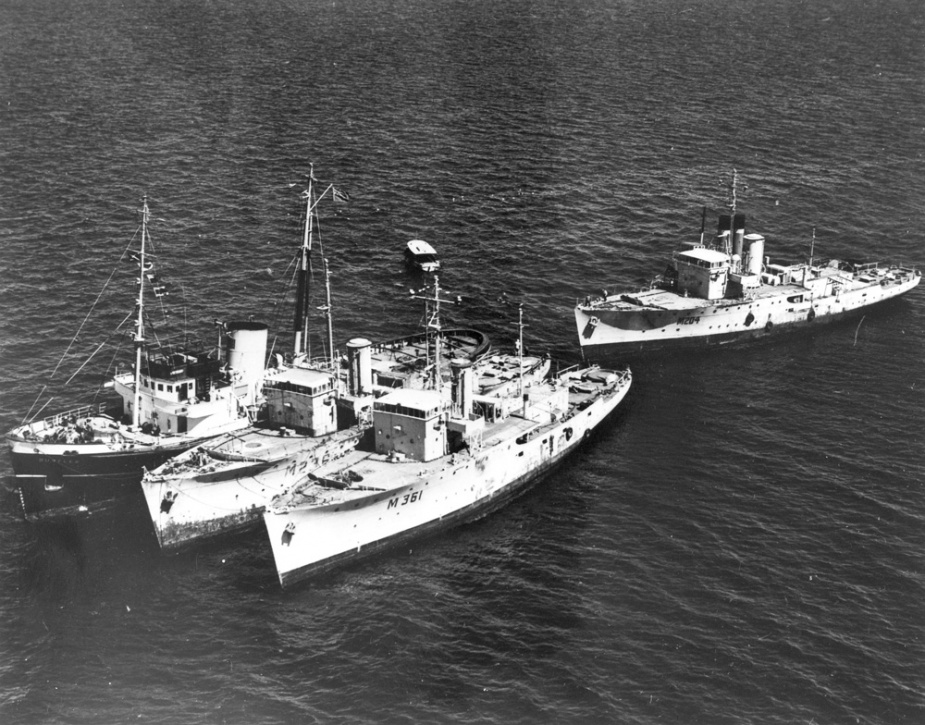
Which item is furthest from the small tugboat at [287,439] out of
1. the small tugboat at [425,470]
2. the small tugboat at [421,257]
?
the small tugboat at [421,257]

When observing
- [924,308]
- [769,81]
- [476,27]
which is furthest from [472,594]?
[476,27]

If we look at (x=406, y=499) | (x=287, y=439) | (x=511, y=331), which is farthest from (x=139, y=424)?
(x=511, y=331)

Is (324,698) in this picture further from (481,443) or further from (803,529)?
(803,529)

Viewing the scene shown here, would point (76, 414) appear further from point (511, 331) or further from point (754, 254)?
point (754, 254)

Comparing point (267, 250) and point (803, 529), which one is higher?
point (267, 250)

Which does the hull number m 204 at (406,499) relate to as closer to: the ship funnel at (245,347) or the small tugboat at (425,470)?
the small tugboat at (425,470)

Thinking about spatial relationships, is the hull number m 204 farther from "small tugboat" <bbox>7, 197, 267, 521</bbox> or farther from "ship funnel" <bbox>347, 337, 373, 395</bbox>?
"small tugboat" <bbox>7, 197, 267, 521</bbox>
